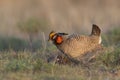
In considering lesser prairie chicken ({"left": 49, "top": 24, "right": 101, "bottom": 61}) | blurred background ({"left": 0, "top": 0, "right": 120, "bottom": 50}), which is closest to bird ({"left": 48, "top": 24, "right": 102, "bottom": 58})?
lesser prairie chicken ({"left": 49, "top": 24, "right": 101, "bottom": 61})

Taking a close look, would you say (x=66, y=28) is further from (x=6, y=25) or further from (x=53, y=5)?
(x=53, y=5)

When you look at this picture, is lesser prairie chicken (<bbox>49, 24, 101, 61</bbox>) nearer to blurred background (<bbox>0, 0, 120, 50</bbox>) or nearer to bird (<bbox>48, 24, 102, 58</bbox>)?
bird (<bbox>48, 24, 102, 58</bbox>)

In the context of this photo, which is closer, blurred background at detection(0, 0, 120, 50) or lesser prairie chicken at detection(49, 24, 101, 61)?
lesser prairie chicken at detection(49, 24, 101, 61)

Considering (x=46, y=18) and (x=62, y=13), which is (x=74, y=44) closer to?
(x=46, y=18)

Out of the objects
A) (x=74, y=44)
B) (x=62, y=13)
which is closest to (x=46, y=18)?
(x=62, y=13)

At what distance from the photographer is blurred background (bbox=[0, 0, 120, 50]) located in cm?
1312

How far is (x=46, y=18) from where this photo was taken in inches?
588

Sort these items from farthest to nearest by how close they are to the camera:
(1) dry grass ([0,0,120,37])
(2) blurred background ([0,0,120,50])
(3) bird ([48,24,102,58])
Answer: (1) dry grass ([0,0,120,37]) → (2) blurred background ([0,0,120,50]) → (3) bird ([48,24,102,58])

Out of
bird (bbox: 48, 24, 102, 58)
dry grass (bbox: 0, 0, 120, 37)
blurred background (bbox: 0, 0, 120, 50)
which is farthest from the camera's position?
→ dry grass (bbox: 0, 0, 120, 37)

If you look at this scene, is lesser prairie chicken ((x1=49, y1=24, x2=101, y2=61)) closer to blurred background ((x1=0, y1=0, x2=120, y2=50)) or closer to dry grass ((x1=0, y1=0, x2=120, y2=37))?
blurred background ((x1=0, y1=0, x2=120, y2=50))

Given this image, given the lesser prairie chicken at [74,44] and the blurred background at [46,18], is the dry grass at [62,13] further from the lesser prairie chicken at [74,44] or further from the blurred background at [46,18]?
the lesser prairie chicken at [74,44]

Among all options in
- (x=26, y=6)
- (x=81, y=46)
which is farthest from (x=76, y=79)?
(x=26, y=6)

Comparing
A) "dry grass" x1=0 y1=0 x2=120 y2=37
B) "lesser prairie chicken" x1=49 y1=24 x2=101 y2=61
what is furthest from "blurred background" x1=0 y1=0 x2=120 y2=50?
"lesser prairie chicken" x1=49 y1=24 x2=101 y2=61

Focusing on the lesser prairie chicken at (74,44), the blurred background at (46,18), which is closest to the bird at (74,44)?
the lesser prairie chicken at (74,44)
